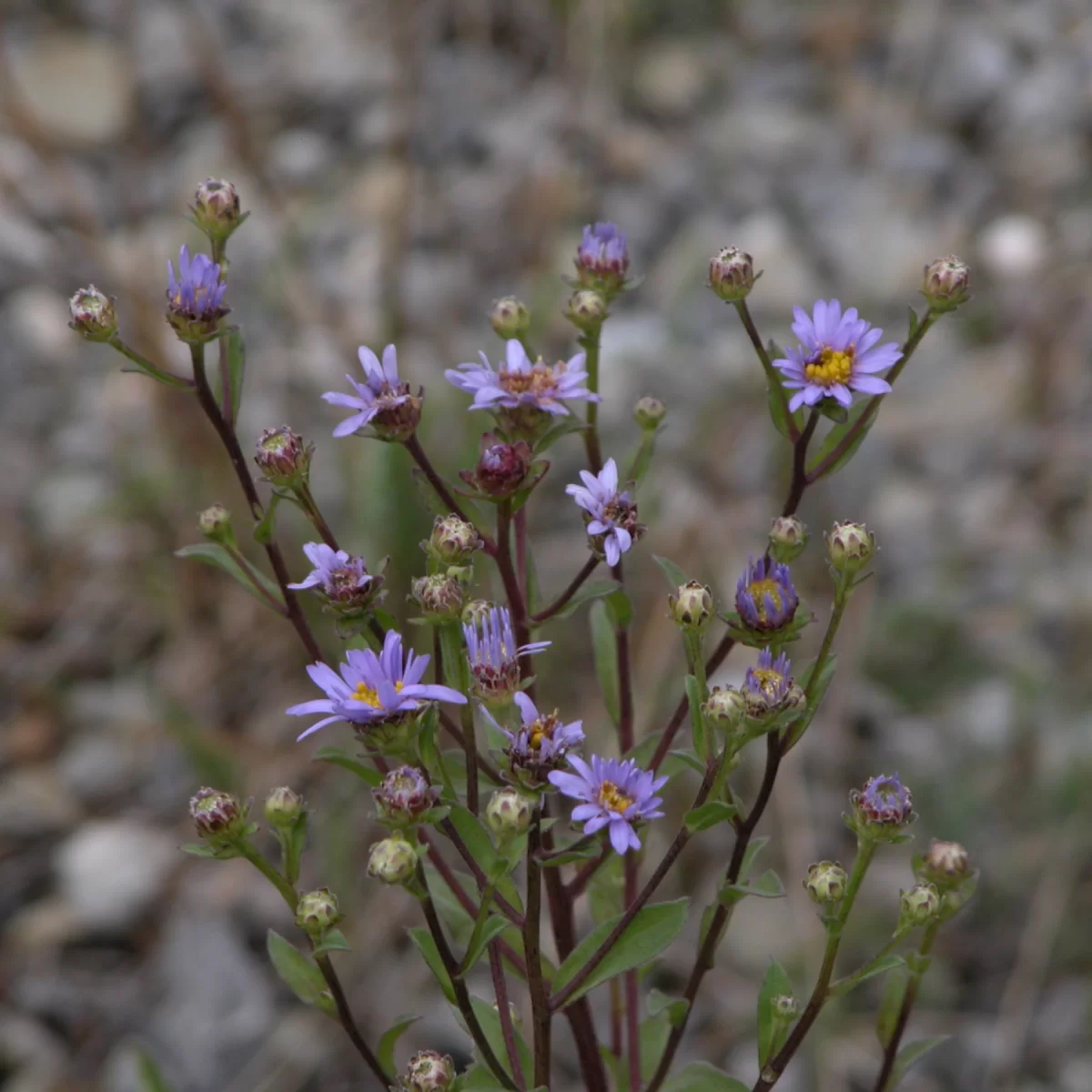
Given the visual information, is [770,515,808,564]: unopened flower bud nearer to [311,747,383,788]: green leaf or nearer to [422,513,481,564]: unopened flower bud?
[422,513,481,564]: unopened flower bud

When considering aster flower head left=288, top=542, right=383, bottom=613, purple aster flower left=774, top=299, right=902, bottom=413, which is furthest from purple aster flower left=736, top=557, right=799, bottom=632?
aster flower head left=288, top=542, right=383, bottom=613

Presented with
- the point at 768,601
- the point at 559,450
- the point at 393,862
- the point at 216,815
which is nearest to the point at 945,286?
the point at 768,601

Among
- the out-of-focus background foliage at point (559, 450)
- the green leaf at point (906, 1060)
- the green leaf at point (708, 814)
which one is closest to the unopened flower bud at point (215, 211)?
the green leaf at point (708, 814)

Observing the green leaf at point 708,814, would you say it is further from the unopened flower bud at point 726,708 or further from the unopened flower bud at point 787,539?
the unopened flower bud at point 787,539

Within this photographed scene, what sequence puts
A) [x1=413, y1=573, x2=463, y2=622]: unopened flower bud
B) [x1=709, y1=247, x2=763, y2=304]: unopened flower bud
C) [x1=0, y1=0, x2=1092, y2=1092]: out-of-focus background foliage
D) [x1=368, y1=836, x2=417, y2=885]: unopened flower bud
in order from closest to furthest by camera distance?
[x1=368, y1=836, x2=417, y2=885]: unopened flower bud < [x1=413, y1=573, x2=463, y2=622]: unopened flower bud < [x1=709, y1=247, x2=763, y2=304]: unopened flower bud < [x1=0, y1=0, x2=1092, y2=1092]: out-of-focus background foliage

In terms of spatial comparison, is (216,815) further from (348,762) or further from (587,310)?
(587,310)

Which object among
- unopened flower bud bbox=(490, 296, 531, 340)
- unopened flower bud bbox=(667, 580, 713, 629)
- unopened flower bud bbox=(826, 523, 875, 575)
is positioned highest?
unopened flower bud bbox=(490, 296, 531, 340)

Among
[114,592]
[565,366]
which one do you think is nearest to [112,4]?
[114,592]
